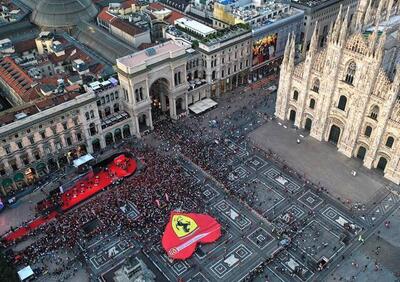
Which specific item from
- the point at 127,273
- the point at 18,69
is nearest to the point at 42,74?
the point at 18,69

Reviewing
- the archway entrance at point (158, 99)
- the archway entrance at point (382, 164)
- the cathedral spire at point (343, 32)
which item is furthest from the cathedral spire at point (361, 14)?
the archway entrance at point (158, 99)

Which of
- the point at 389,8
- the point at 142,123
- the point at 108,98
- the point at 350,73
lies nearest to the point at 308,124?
the point at 350,73

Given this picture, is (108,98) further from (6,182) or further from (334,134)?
(334,134)

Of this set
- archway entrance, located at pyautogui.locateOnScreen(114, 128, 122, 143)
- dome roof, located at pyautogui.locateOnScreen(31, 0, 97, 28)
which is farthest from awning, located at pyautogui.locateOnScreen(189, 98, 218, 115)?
dome roof, located at pyautogui.locateOnScreen(31, 0, 97, 28)

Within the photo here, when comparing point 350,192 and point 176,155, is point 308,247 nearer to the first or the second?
point 350,192

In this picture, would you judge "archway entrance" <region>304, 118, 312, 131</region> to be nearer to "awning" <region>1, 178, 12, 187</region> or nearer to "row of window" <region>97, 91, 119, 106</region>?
"row of window" <region>97, 91, 119, 106</region>

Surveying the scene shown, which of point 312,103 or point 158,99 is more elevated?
point 312,103
